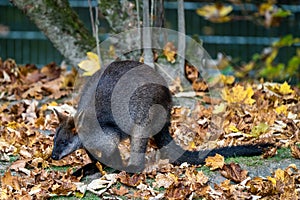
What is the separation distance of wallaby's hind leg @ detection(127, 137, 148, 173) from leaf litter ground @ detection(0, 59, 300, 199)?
110 millimetres

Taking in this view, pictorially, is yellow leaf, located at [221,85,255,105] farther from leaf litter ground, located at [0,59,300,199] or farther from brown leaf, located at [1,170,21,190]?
brown leaf, located at [1,170,21,190]

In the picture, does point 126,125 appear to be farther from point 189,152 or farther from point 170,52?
point 170,52

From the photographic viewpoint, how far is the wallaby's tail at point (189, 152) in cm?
590

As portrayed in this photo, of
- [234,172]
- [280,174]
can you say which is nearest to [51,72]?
[234,172]

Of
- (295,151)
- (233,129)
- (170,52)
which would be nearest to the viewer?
(295,151)

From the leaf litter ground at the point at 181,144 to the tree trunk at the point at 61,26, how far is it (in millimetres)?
357

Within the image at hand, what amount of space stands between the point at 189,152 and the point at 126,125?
1.87 feet

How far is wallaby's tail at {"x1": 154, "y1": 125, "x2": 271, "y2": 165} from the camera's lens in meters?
5.90

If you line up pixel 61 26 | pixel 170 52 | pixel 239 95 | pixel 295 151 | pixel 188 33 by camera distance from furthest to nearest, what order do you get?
pixel 188 33
pixel 61 26
pixel 170 52
pixel 239 95
pixel 295 151

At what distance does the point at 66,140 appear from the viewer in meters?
5.83

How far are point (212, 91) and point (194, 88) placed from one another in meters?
0.19

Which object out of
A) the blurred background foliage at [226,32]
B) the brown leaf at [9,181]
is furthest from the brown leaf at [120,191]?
the blurred background foliage at [226,32]

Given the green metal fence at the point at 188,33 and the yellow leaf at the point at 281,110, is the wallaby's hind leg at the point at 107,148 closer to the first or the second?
the yellow leaf at the point at 281,110

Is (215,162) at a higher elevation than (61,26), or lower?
lower
